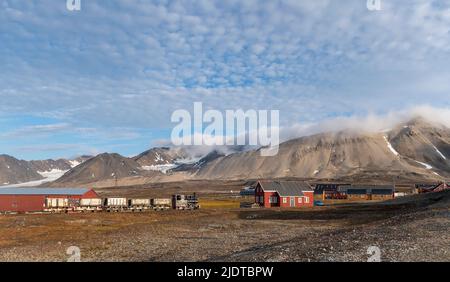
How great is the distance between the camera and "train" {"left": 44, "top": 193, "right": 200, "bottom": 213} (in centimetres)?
8956

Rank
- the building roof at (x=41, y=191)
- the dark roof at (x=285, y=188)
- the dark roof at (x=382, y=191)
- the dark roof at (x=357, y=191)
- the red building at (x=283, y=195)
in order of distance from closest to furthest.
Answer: the building roof at (x=41, y=191), the red building at (x=283, y=195), the dark roof at (x=285, y=188), the dark roof at (x=382, y=191), the dark roof at (x=357, y=191)

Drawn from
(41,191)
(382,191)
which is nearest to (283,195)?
(41,191)

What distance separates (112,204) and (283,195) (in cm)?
3946

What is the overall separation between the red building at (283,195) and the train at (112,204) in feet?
53.9

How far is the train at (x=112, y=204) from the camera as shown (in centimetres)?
8956

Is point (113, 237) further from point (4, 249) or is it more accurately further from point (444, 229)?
point (444, 229)

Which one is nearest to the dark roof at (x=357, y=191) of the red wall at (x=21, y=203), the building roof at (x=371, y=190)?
the building roof at (x=371, y=190)

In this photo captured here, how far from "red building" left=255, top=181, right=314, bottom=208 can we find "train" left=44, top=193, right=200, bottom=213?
16.4 metres

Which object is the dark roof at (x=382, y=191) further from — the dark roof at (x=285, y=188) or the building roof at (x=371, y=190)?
the dark roof at (x=285, y=188)

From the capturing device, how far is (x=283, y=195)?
10462 cm

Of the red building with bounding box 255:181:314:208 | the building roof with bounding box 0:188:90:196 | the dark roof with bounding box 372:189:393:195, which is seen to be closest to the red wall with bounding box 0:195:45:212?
the building roof with bounding box 0:188:90:196

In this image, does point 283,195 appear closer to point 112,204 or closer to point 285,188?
point 285,188

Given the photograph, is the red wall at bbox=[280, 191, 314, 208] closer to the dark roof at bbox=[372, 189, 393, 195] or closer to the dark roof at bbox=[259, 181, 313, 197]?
the dark roof at bbox=[259, 181, 313, 197]
